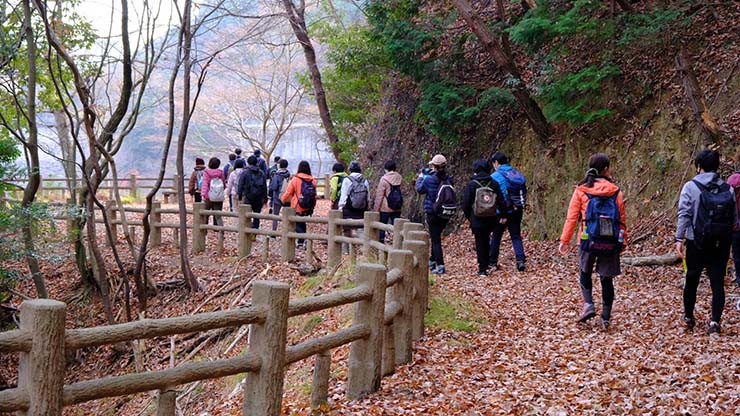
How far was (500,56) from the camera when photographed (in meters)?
13.9

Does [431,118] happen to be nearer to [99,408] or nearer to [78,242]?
[78,242]

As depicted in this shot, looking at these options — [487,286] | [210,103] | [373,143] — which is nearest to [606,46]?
[487,286]

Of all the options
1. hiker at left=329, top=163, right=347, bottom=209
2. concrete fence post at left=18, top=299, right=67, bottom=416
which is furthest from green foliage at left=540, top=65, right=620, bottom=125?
concrete fence post at left=18, top=299, right=67, bottom=416

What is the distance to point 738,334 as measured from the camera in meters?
7.39

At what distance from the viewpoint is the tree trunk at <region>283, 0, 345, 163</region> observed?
1753cm

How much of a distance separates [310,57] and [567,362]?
14262 mm

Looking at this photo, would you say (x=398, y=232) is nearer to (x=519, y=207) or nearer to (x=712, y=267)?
(x=519, y=207)

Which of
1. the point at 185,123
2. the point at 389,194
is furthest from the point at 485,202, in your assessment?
the point at 185,123

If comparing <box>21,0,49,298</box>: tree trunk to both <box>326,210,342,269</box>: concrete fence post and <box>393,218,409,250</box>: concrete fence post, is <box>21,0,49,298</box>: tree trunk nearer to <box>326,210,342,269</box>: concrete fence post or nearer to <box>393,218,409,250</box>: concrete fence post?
<box>326,210,342,269</box>: concrete fence post

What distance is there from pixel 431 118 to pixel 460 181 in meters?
2.04

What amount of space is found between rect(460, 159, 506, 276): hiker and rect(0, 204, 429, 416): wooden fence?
359 centimetres

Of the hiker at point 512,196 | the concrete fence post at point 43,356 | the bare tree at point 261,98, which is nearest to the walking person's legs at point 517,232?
the hiker at point 512,196

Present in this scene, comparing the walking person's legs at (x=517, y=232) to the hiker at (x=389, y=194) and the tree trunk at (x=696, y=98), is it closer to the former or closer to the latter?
the hiker at (x=389, y=194)

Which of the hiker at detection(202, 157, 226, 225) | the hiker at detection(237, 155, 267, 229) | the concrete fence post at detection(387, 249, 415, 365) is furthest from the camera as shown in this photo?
the hiker at detection(202, 157, 226, 225)
